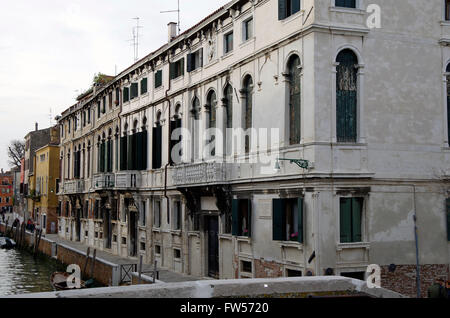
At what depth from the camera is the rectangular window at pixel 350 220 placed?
1459 cm

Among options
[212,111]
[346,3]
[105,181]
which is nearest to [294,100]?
[346,3]

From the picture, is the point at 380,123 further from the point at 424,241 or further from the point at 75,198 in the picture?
the point at 75,198

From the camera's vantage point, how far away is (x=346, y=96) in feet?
48.8

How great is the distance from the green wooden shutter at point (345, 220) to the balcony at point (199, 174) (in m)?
5.04

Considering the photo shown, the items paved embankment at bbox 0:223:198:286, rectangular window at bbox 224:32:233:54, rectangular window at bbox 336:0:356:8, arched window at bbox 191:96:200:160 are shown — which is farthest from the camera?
arched window at bbox 191:96:200:160

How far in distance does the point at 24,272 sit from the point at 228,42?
19063 millimetres

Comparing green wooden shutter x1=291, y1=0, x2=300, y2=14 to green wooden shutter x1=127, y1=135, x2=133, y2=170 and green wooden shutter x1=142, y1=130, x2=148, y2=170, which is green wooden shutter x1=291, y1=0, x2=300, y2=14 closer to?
green wooden shutter x1=142, y1=130, x2=148, y2=170

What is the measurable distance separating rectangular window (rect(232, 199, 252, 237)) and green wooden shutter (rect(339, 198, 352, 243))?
155 inches

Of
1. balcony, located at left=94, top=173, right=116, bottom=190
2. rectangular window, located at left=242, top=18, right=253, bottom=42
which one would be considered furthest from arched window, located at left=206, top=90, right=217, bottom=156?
balcony, located at left=94, top=173, right=116, bottom=190

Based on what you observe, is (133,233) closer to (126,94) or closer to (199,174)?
(126,94)

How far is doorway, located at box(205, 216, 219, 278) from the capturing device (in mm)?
20094

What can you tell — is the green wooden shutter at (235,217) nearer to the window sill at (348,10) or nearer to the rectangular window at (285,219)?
the rectangular window at (285,219)

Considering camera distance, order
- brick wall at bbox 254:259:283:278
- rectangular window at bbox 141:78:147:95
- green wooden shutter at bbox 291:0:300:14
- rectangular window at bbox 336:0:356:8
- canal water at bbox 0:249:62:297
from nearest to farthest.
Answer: rectangular window at bbox 336:0:356:8 < green wooden shutter at bbox 291:0:300:14 < brick wall at bbox 254:259:283:278 < canal water at bbox 0:249:62:297 < rectangular window at bbox 141:78:147:95

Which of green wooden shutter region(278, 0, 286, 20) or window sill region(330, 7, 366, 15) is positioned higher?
green wooden shutter region(278, 0, 286, 20)
